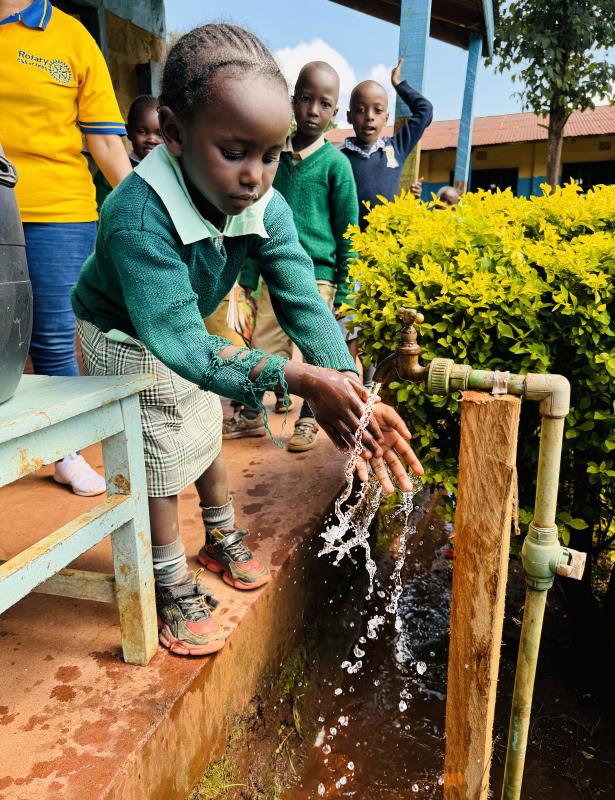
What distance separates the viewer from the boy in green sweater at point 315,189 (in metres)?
3.15

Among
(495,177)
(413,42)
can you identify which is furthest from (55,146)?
(495,177)

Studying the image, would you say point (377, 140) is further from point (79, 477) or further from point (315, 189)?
point (79, 477)

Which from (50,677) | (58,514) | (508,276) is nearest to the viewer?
(50,677)

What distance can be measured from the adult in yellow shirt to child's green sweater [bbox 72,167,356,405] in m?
0.68

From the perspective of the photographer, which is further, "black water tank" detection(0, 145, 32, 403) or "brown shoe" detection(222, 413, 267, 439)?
"brown shoe" detection(222, 413, 267, 439)

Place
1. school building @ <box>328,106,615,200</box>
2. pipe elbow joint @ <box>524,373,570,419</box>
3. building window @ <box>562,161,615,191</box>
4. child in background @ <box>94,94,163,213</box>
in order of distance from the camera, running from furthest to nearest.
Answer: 1. building window @ <box>562,161,615,191</box>
2. school building @ <box>328,106,615,200</box>
3. child in background @ <box>94,94,163,213</box>
4. pipe elbow joint @ <box>524,373,570,419</box>

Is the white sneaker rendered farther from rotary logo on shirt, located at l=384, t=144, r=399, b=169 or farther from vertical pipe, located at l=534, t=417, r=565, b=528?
rotary logo on shirt, located at l=384, t=144, r=399, b=169

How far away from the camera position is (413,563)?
3.31 m

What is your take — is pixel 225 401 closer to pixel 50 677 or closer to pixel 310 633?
pixel 310 633

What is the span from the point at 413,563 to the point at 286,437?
96 centimetres

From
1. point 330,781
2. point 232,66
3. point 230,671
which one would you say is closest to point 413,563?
point 330,781

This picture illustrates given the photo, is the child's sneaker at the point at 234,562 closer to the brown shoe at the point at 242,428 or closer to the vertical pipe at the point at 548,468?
the vertical pipe at the point at 548,468

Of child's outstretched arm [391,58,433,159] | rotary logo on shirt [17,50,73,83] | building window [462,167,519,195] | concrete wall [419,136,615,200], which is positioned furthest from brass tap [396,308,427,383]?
building window [462,167,519,195]

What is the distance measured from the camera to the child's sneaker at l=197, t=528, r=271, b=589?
2.05 metres
